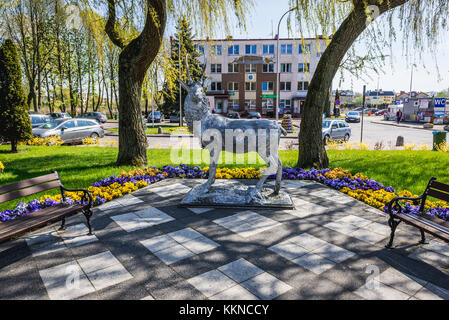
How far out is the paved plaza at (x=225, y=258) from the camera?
3189 mm

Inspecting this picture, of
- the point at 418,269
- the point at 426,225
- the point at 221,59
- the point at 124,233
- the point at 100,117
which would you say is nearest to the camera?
the point at 418,269

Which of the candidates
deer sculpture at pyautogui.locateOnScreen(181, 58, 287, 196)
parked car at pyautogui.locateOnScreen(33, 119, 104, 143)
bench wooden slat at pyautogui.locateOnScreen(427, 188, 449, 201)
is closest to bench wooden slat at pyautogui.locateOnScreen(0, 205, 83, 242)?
deer sculpture at pyautogui.locateOnScreen(181, 58, 287, 196)

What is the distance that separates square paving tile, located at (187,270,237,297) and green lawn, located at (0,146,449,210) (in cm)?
494

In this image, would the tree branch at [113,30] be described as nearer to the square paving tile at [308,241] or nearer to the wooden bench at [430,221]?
the square paving tile at [308,241]

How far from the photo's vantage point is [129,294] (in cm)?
312

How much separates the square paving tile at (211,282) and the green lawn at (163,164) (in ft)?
16.2

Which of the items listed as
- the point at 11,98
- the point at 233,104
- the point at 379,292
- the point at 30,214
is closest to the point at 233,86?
the point at 233,104

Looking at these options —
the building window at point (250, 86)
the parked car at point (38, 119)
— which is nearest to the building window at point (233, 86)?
the building window at point (250, 86)

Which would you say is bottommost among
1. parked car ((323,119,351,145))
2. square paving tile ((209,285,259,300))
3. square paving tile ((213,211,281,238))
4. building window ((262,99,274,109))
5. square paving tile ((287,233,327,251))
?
square paving tile ((209,285,259,300))

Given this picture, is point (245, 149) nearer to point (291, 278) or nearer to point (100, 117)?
point (291, 278)

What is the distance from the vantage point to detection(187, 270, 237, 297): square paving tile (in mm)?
3172

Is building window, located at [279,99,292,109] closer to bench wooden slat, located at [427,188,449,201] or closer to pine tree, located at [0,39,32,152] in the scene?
pine tree, located at [0,39,32,152]
